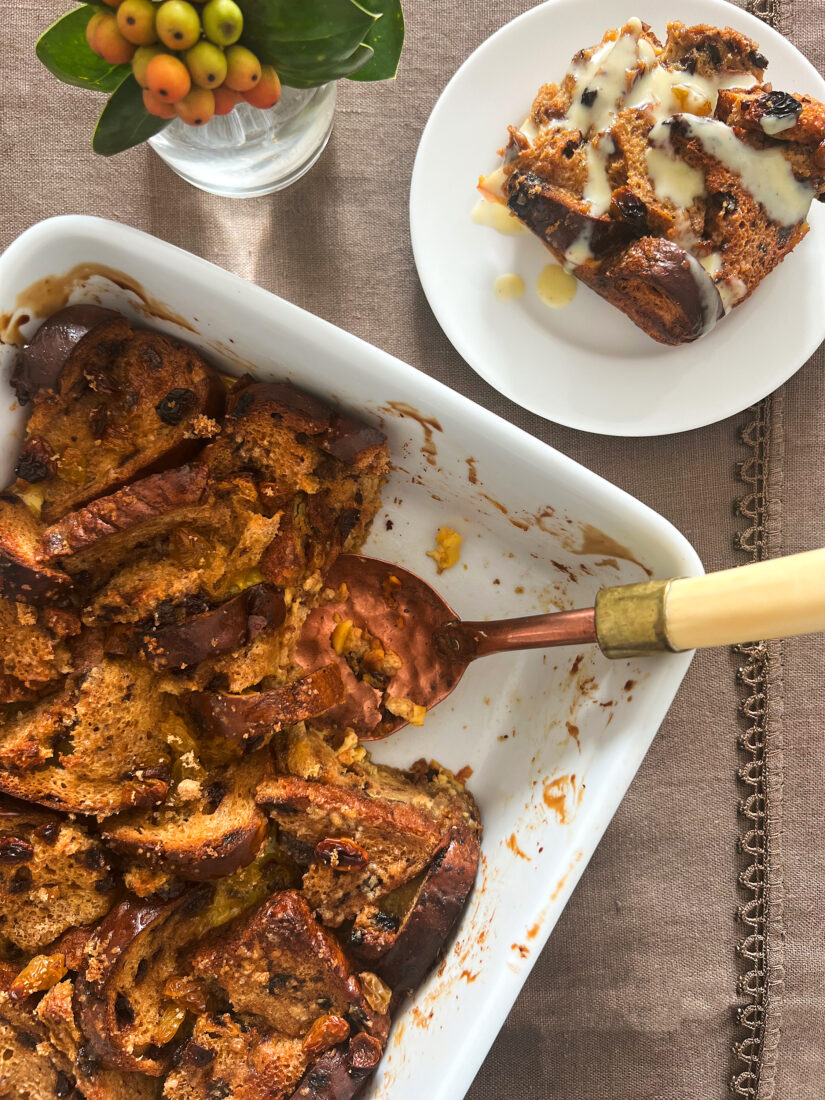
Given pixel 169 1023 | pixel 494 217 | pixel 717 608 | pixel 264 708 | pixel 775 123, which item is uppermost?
pixel 775 123

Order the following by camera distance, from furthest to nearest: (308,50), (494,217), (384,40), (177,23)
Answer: (494,217) → (384,40) → (308,50) → (177,23)

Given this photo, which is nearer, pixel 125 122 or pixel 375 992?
pixel 125 122

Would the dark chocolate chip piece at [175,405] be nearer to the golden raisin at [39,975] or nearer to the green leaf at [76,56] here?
the green leaf at [76,56]

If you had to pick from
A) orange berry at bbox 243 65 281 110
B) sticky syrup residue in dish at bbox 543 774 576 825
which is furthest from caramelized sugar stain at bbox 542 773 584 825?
orange berry at bbox 243 65 281 110

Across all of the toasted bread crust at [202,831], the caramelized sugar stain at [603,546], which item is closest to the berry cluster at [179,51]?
the caramelized sugar stain at [603,546]

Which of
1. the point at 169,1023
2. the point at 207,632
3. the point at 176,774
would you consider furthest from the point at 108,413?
the point at 169,1023

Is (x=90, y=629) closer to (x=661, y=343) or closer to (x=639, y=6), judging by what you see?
(x=661, y=343)

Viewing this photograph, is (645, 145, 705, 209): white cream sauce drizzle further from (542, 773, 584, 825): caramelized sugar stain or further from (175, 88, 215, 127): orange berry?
(542, 773, 584, 825): caramelized sugar stain

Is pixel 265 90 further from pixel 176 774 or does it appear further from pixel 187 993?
pixel 187 993
